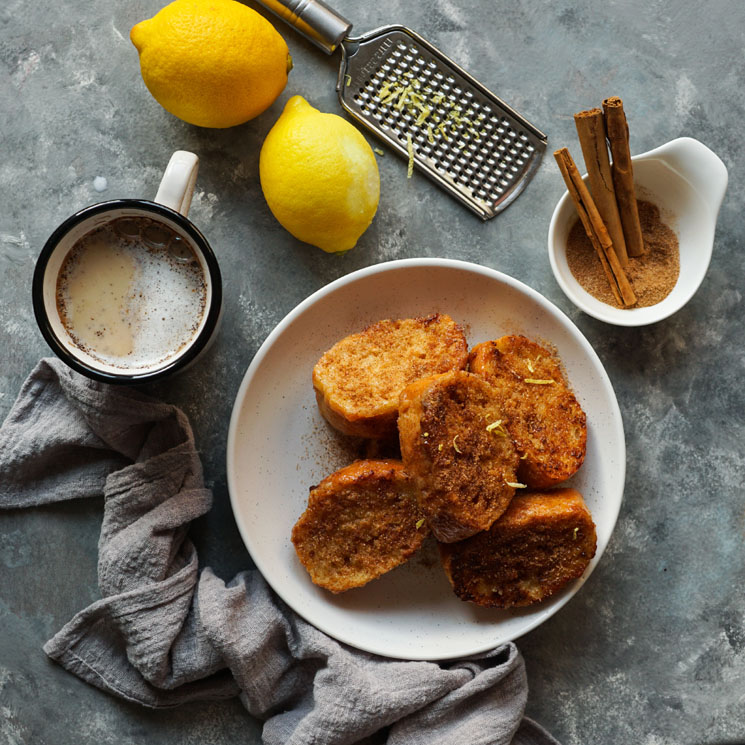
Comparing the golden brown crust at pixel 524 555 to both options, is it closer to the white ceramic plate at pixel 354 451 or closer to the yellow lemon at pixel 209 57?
the white ceramic plate at pixel 354 451

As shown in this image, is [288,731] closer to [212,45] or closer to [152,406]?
[152,406]

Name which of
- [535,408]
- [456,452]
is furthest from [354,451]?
[535,408]

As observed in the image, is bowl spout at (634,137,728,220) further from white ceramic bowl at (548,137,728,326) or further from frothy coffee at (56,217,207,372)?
frothy coffee at (56,217,207,372)

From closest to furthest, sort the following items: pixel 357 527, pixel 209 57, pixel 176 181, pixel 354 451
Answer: pixel 176 181
pixel 209 57
pixel 357 527
pixel 354 451

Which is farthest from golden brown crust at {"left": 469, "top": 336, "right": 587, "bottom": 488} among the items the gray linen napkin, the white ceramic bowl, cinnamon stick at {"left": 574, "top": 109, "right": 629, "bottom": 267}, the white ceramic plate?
the gray linen napkin

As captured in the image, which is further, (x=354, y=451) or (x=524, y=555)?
(x=354, y=451)

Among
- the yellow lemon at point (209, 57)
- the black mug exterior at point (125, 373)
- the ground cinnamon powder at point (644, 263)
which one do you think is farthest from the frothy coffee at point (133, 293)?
the ground cinnamon powder at point (644, 263)

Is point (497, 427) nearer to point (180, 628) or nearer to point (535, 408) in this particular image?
point (535, 408)
